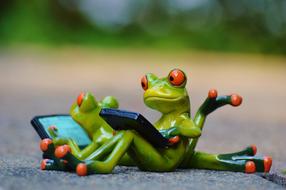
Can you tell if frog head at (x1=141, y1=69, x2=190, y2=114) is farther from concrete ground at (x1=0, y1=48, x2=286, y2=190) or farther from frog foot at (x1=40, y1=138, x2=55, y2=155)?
frog foot at (x1=40, y1=138, x2=55, y2=155)

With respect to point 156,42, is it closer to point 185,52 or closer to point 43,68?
point 185,52

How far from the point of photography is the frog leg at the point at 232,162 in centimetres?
219

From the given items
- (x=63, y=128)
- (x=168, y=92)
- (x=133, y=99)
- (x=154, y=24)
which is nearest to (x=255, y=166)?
(x=168, y=92)

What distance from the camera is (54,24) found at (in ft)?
45.0

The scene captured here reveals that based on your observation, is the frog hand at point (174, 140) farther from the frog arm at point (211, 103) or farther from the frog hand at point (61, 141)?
the frog hand at point (61, 141)

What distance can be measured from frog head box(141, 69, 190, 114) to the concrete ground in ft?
0.75

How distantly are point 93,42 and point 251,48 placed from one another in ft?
10.8

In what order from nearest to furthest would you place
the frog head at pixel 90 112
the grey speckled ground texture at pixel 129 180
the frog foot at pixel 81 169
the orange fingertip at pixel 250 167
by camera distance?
the grey speckled ground texture at pixel 129 180
the frog foot at pixel 81 169
the orange fingertip at pixel 250 167
the frog head at pixel 90 112

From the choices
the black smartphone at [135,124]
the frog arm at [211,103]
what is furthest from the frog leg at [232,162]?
the black smartphone at [135,124]

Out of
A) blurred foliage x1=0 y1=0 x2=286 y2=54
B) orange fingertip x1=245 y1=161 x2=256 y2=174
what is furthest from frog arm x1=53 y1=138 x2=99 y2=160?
blurred foliage x1=0 y1=0 x2=286 y2=54

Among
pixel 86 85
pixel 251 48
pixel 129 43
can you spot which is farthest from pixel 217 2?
pixel 86 85

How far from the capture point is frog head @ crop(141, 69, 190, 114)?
7.06 feet

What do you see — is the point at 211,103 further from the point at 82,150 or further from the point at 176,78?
the point at 82,150

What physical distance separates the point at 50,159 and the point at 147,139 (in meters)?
0.34
